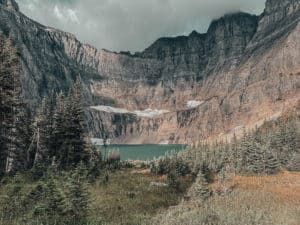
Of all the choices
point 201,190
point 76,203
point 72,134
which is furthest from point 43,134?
point 76,203

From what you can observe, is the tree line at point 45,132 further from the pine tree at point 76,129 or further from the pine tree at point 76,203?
the pine tree at point 76,203

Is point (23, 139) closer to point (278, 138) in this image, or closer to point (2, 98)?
point (2, 98)

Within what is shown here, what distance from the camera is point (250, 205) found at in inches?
A: 1074

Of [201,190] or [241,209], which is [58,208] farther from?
[201,190]

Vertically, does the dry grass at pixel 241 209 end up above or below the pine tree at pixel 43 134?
below

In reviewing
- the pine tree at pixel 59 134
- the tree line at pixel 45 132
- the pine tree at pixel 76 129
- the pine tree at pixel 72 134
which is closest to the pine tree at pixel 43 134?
the tree line at pixel 45 132

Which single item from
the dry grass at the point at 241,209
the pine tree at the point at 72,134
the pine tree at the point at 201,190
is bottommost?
the dry grass at the point at 241,209

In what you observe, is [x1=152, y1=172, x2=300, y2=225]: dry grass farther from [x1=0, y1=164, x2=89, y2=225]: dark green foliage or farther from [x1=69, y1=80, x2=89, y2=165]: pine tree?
[x1=69, y1=80, x2=89, y2=165]: pine tree

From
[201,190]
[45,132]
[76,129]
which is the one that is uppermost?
[45,132]

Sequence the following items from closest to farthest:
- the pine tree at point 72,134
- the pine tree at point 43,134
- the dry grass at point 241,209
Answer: the dry grass at point 241,209, the pine tree at point 72,134, the pine tree at point 43,134

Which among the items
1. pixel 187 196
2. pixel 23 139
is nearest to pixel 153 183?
pixel 187 196

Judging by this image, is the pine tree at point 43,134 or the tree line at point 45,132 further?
the pine tree at point 43,134

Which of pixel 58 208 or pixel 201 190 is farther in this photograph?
pixel 201 190

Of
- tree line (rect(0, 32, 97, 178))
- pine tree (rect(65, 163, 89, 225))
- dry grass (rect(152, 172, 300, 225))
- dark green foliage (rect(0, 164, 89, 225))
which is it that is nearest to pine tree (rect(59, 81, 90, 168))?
tree line (rect(0, 32, 97, 178))
